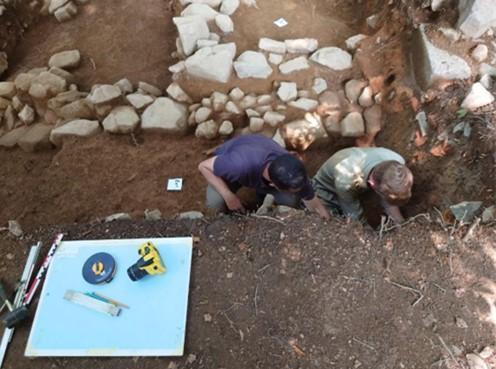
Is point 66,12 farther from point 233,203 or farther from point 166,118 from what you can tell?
point 233,203

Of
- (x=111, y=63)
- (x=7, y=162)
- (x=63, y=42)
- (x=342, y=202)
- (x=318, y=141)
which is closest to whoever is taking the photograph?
(x=342, y=202)

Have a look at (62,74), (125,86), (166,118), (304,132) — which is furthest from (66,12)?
(304,132)

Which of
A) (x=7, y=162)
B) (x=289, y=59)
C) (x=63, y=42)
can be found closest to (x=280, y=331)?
(x=289, y=59)

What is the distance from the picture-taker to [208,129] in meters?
3.93

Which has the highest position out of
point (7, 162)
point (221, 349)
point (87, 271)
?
point (87, 271)

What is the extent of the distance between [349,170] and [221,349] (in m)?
1.55

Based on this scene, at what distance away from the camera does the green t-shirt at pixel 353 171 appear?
298 cm

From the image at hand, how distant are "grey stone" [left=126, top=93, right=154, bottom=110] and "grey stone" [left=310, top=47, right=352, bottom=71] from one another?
1.70m

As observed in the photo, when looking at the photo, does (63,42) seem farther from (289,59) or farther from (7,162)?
(289,59)

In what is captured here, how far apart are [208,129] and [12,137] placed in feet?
7.00

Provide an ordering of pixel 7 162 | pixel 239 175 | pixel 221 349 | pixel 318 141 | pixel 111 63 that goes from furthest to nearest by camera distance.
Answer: pixel 111 63 < pixel 7 162 < pixel 318 141 < pixel 239 175 < pixel 221 349

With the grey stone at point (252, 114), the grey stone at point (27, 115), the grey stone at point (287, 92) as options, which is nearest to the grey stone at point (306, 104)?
the grey stone at point (287, 92)

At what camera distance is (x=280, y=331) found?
220 cm

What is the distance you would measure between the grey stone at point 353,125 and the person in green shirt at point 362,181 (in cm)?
67
